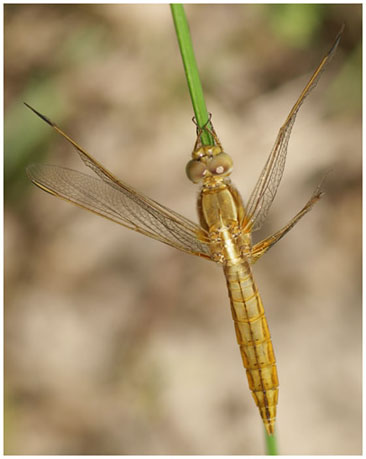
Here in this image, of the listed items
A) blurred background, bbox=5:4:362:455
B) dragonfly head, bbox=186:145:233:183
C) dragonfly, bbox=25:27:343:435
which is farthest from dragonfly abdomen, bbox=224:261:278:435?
blurred background, bbox=5:4:362:455

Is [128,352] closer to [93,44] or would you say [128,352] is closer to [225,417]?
[225,417]

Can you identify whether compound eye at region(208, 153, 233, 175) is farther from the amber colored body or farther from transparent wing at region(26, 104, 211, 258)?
transparent wing at region(26, 104, 211, 258)

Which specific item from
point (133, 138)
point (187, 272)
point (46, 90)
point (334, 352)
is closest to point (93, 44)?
point (46, 90)

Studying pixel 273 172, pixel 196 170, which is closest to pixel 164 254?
pixel 196 170

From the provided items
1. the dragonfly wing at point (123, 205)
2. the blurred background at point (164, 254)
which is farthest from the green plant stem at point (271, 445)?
the blurred background at point (164, 254)

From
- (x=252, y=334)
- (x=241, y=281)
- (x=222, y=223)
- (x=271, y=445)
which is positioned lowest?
(x=271, y=445)

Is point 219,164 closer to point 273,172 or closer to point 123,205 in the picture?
point 273,172

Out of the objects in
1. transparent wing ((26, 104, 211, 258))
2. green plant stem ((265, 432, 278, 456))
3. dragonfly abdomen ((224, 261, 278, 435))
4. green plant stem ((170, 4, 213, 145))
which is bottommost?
green plant stem ((265, 432, 278, 456))

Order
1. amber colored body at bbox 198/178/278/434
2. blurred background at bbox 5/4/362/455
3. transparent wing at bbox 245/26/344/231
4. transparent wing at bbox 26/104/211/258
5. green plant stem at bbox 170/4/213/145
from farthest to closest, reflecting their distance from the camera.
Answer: blurred background at bbox 5/4/362/455
amber colored body at bbox 198/178/278/434
transparent wing at bbox 26/104/211/258
transparent wing at bbox 245/26/344/231
green plant stem at bbox 170/4/213/145
